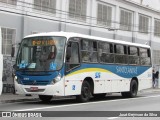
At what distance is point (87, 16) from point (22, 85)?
53.8 ft

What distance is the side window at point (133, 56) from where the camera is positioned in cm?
2367

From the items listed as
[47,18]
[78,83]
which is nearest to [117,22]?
[47,18]

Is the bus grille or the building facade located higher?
the building facade

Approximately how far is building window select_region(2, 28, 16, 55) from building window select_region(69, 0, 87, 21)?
259 inches

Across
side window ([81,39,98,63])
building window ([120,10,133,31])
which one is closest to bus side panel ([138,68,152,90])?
side window ([81,39,98,63])

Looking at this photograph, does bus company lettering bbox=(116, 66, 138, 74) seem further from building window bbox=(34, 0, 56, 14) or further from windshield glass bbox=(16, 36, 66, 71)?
building window bbox=(34, 0, 56, 14)

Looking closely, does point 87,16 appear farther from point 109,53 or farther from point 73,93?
point 73,93

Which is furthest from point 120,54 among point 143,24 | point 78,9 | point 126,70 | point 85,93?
point 143,24

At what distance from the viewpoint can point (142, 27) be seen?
43094mm

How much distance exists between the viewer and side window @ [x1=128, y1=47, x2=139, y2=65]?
932 inches

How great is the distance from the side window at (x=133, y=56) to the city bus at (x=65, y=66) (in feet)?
5.35

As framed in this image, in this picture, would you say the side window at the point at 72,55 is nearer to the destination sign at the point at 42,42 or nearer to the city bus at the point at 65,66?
the city bus at the point at 65,66

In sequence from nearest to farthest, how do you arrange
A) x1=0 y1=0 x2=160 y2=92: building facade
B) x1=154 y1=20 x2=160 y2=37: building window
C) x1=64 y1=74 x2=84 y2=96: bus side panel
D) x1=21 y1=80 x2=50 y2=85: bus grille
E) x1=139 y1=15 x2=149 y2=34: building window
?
x1=21 y1=80 x2=50 y2=85: bus grille
x1=64 y1=74 x2=84 y2=96: bus side panel
x1=0 y1=0 x2=160 y2=92: building facade
x1=139 y1=15 x2=149 y2=34: building window
x1=154 y1=20 x2=160 y2=37: building window

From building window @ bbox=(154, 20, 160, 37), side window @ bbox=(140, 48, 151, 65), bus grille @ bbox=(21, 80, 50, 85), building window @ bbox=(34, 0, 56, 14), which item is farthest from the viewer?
building window @ bbox=(154, 20, 160, 37)
